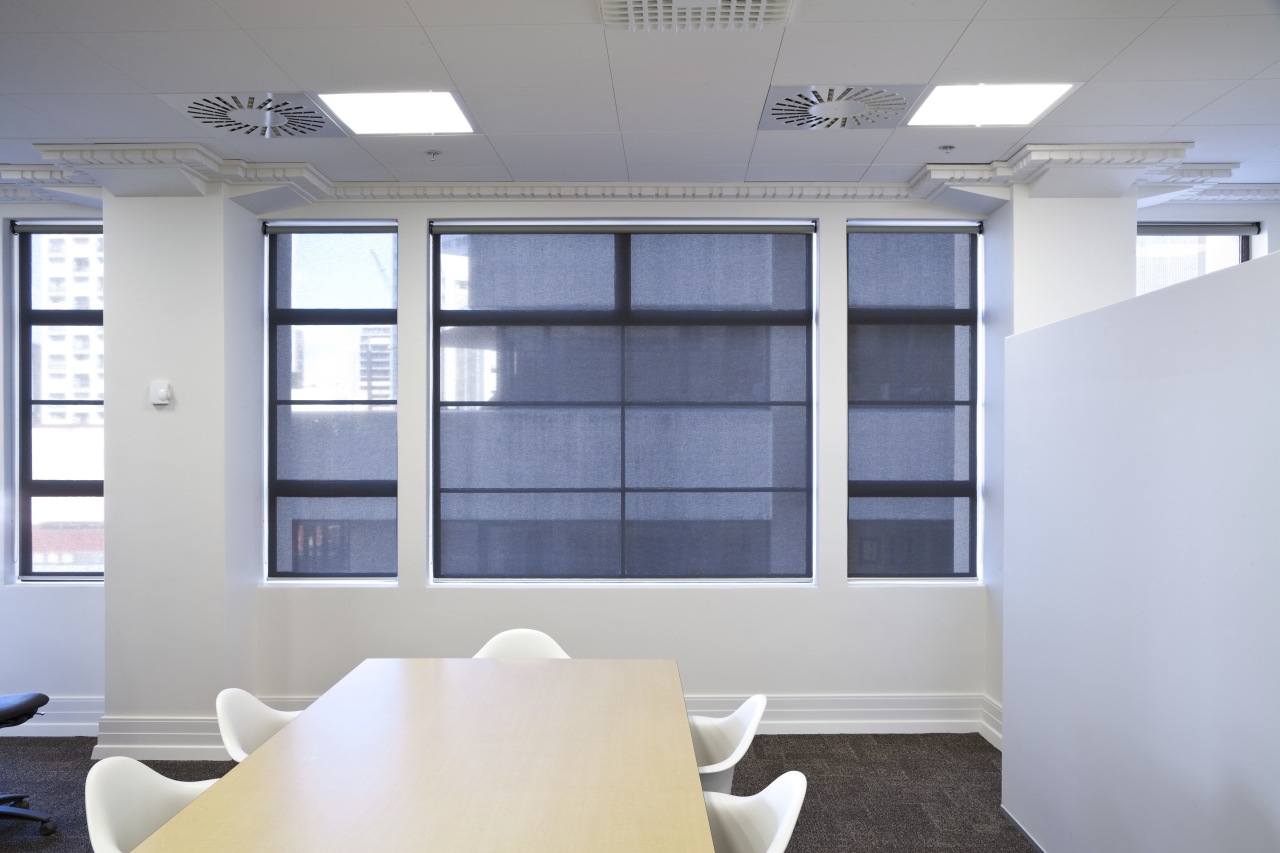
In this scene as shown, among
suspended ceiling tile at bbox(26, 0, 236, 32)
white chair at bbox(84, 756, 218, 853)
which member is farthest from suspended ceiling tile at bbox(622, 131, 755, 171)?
white chair at bbox(84, 756, 218, 853)

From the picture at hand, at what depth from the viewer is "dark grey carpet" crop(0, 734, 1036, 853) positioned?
329cm

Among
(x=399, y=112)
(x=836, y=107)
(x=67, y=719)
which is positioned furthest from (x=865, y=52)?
(x=67, y=719)

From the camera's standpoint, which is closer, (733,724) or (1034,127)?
(733,724)

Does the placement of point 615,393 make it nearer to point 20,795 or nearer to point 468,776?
point 468,776

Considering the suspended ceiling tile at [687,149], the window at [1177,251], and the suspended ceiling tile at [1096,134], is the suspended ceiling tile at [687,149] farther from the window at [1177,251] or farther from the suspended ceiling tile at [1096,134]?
the window at [1177,251]

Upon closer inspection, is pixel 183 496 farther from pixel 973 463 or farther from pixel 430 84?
pixel 973 463

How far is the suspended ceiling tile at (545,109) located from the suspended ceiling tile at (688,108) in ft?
0.24

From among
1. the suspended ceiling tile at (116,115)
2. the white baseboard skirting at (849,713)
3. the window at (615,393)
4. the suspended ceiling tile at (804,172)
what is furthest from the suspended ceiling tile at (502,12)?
the white baseboard skirting at (849,713)

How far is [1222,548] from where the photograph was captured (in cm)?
212

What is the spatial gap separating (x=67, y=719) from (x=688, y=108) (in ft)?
16.1

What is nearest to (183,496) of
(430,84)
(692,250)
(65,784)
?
(65,784)

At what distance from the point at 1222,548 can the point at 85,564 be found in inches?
225

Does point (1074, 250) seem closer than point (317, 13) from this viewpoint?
No

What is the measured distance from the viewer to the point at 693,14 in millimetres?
2566
